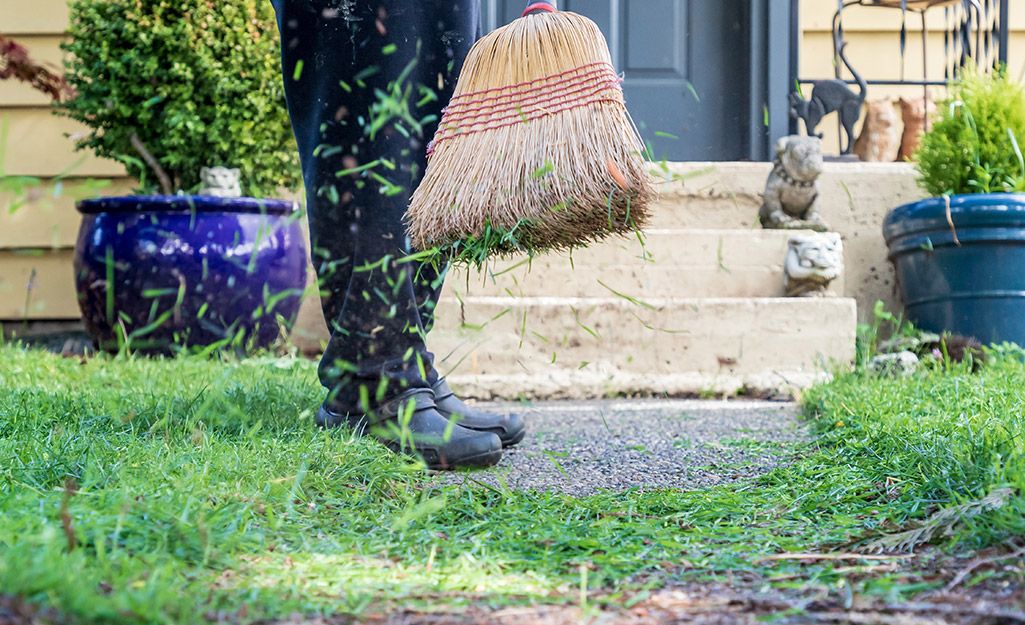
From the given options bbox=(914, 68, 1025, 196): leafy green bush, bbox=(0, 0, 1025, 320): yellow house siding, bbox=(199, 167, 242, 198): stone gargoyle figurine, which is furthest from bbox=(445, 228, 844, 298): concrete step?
bbox=(0, 0, 1025, 320): yellow house siding

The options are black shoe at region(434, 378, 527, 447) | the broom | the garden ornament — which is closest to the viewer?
the broom

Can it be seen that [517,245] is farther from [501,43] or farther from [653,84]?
[653,84]

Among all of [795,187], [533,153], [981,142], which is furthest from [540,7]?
[981,142]

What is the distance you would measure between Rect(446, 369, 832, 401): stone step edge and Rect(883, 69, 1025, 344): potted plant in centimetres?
56

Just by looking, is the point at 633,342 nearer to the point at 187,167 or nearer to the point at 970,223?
the point at 970,223

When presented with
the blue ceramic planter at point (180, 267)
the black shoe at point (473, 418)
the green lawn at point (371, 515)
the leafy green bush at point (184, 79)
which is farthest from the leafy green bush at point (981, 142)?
the leafy green bush at point (184, 79)

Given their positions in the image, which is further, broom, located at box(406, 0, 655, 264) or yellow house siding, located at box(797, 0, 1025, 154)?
yellow house siding, located at box(797, 0, 1025, 154)

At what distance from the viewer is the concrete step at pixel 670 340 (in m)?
2.94

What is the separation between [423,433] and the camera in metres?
1.59

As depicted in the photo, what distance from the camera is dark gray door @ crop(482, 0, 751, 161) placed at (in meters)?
4.16

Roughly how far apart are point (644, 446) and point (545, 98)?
87cm

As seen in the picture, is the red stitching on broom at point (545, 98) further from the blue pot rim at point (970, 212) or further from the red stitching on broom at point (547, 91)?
the blue pot rim at point (970, 212)

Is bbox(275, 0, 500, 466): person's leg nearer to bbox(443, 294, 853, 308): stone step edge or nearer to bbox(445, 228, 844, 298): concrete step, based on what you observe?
bbox(443, 294, 853, 308): stone step edge

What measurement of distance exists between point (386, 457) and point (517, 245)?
→ 1.49 feet
